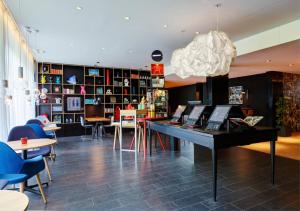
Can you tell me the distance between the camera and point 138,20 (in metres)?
4.21

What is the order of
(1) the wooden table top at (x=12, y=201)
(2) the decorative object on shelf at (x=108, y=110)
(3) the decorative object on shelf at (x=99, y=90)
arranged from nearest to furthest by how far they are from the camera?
(1) the wooden table top at (x=12, y=201), (3) the decorative object on shelf at (x=99, y=90), (2) the decorative object on shelf at (x=108, y=110)

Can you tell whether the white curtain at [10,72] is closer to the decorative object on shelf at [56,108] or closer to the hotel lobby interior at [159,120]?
the hotel lobby interior at [159,120]

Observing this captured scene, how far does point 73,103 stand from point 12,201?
27.4 ft

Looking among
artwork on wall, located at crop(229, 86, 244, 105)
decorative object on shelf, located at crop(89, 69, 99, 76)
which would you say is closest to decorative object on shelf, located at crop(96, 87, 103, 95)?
decorative object on shelf, located at crop(89, 69, 99, 76)

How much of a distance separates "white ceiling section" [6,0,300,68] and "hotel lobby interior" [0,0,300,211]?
3 centimetres

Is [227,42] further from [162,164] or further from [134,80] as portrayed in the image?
[134,80]

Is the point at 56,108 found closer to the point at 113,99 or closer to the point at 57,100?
the point at 57,100

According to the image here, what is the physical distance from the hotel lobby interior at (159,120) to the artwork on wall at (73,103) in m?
1.57

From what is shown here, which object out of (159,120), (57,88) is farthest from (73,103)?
(159,120)

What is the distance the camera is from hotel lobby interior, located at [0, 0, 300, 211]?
2.65 meters

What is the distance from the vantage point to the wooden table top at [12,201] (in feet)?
3.78

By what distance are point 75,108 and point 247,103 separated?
330 inches

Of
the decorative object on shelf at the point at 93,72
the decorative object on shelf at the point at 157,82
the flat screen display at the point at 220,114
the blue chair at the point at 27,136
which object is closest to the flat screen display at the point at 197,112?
the flat screen display at the point at 220,114

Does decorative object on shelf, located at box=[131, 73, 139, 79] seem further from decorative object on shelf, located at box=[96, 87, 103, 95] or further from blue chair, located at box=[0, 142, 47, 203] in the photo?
blue chair, located at box=[0, 142, 47, 203]
